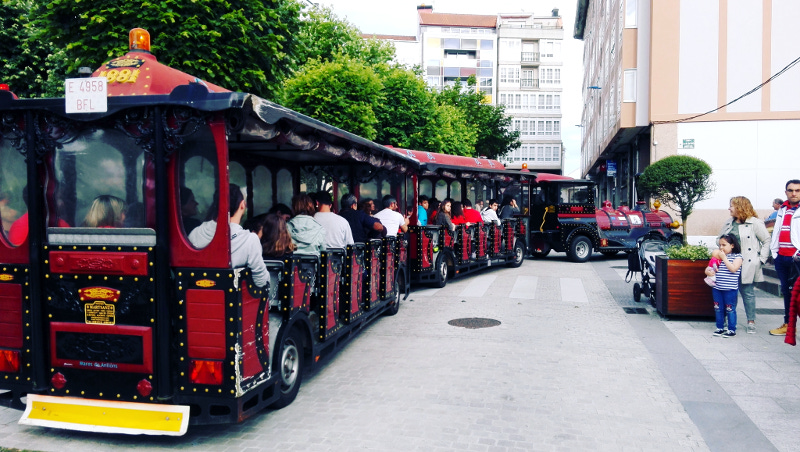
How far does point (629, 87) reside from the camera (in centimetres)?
2609

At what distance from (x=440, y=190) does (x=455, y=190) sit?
606 millimetres

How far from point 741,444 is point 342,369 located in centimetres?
374

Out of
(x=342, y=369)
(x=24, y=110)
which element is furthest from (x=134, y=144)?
(x=342, y=369)

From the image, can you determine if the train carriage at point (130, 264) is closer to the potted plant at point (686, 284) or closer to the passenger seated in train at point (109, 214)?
the passenger seated in train at point (109, 214)

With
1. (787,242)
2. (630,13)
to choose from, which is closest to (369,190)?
(787,242)

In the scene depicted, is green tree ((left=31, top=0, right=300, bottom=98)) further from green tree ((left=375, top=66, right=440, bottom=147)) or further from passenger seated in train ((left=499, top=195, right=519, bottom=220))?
green tree ((left=375, top=66, right=440, bottom=147))

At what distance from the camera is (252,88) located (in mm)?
11758

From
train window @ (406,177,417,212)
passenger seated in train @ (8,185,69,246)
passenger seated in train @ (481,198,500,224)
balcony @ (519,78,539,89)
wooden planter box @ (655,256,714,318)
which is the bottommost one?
wooden planter box @ (655,256,714,318)

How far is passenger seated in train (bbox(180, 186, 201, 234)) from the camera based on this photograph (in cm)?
445

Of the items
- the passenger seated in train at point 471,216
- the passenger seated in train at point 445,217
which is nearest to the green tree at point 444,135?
the passenger seated in train at point 471,216

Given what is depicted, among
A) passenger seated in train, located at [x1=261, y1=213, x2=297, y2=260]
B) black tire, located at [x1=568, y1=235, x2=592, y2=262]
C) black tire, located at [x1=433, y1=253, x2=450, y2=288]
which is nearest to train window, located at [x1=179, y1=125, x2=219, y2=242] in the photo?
passenger seated in train, located at [x1=261, y1=213, x2=297, y2=260]

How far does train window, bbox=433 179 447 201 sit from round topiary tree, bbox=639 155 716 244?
30.5 feet

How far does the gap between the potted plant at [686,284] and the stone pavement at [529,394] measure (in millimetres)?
220

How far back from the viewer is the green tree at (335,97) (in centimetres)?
1958
